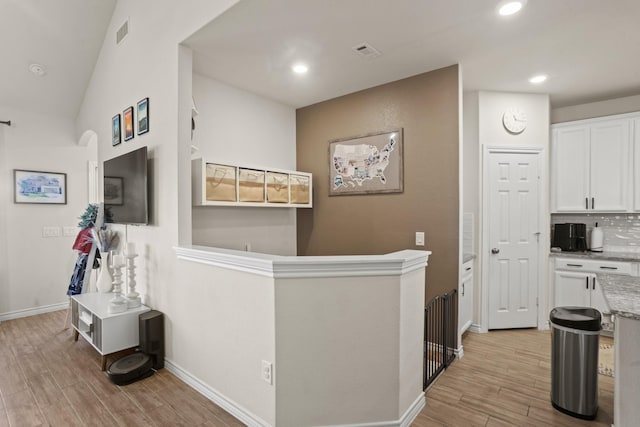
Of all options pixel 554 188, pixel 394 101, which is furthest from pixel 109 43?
pixel 554 188

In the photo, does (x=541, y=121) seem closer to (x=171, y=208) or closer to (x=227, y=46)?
(x=227, y=46)

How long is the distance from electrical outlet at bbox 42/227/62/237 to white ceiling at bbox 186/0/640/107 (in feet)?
10.4

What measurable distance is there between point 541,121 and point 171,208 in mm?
4078

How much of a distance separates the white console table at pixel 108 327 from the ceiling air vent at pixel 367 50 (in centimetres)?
290

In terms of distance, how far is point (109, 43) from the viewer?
3.64m

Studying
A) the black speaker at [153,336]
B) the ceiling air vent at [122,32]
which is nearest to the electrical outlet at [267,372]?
the black speaker at [153,336]

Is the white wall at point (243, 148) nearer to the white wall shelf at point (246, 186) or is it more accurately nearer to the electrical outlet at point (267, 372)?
the white wall shelf at point (246, 186)

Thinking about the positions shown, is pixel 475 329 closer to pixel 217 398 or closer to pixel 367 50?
pixel 217 398

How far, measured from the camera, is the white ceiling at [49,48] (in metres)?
3.31

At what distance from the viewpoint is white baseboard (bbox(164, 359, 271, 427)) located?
1.99 meters

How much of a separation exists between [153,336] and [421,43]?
10.6ft

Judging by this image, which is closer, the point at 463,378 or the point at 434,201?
the point at 463,378

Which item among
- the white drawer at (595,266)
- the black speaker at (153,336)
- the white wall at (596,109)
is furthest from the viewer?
the white wall at (596,109)

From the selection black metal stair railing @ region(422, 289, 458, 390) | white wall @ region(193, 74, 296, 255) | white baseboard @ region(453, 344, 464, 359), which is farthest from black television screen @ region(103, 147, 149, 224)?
white baseboard @ region(453, 344, 464, 359)
